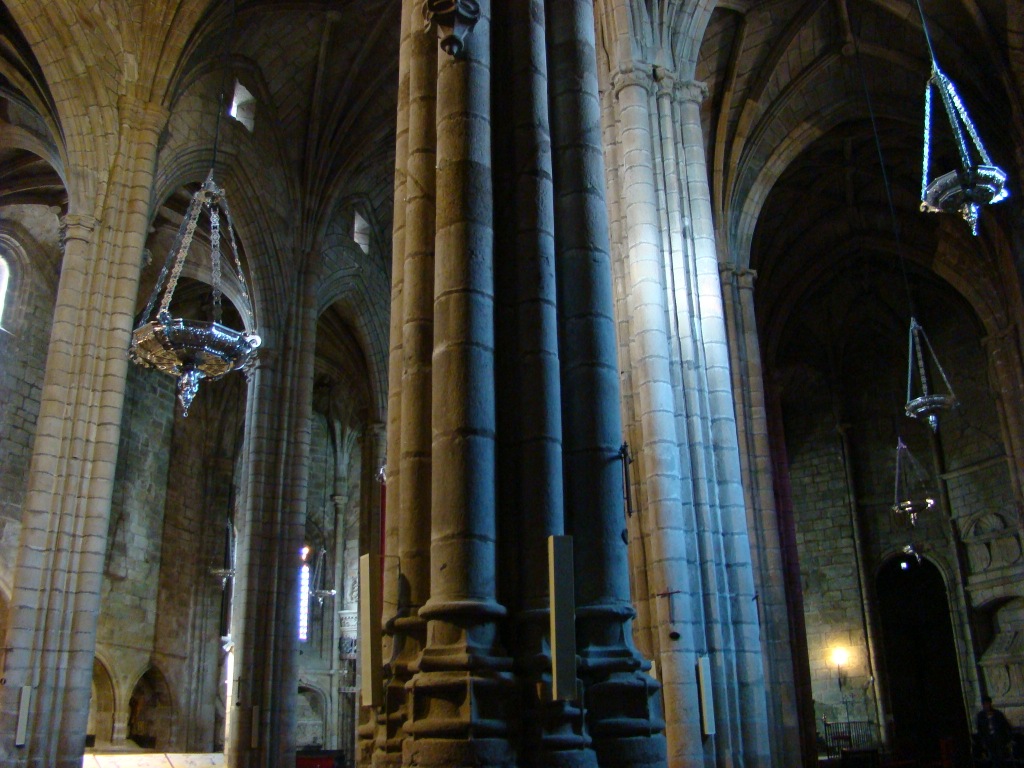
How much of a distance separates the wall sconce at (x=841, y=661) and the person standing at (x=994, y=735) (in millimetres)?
10919

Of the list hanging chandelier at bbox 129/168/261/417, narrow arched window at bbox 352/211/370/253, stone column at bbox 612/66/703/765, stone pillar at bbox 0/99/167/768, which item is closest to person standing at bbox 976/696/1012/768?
stone column at bbox 612/66/703/765

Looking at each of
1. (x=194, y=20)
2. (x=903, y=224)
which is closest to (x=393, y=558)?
(x=194, y=20)

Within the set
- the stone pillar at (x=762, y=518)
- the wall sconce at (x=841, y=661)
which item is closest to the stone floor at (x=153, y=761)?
the stone pillar at (x=762, y=518)

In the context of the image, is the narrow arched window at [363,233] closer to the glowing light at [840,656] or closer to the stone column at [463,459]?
the glowing light at [840,656]

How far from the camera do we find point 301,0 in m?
18.7

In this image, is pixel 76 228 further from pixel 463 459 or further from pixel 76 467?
pixel 463 459

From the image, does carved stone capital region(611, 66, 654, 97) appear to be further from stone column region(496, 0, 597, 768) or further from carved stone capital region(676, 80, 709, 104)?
stone column region(496, 0, 597, 768)

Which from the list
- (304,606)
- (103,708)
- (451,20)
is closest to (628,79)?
(451,20)

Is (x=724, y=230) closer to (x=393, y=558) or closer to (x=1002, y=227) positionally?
(x=1002, y=227)

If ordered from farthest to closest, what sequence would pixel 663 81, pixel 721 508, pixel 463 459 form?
pixel 663 81
pixel 721 508
pixel 463 459

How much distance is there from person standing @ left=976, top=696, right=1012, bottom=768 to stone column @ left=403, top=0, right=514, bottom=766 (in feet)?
49.3

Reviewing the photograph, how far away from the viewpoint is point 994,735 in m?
16.9

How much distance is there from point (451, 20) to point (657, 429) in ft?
19.8

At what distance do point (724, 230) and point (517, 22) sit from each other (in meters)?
13.4
